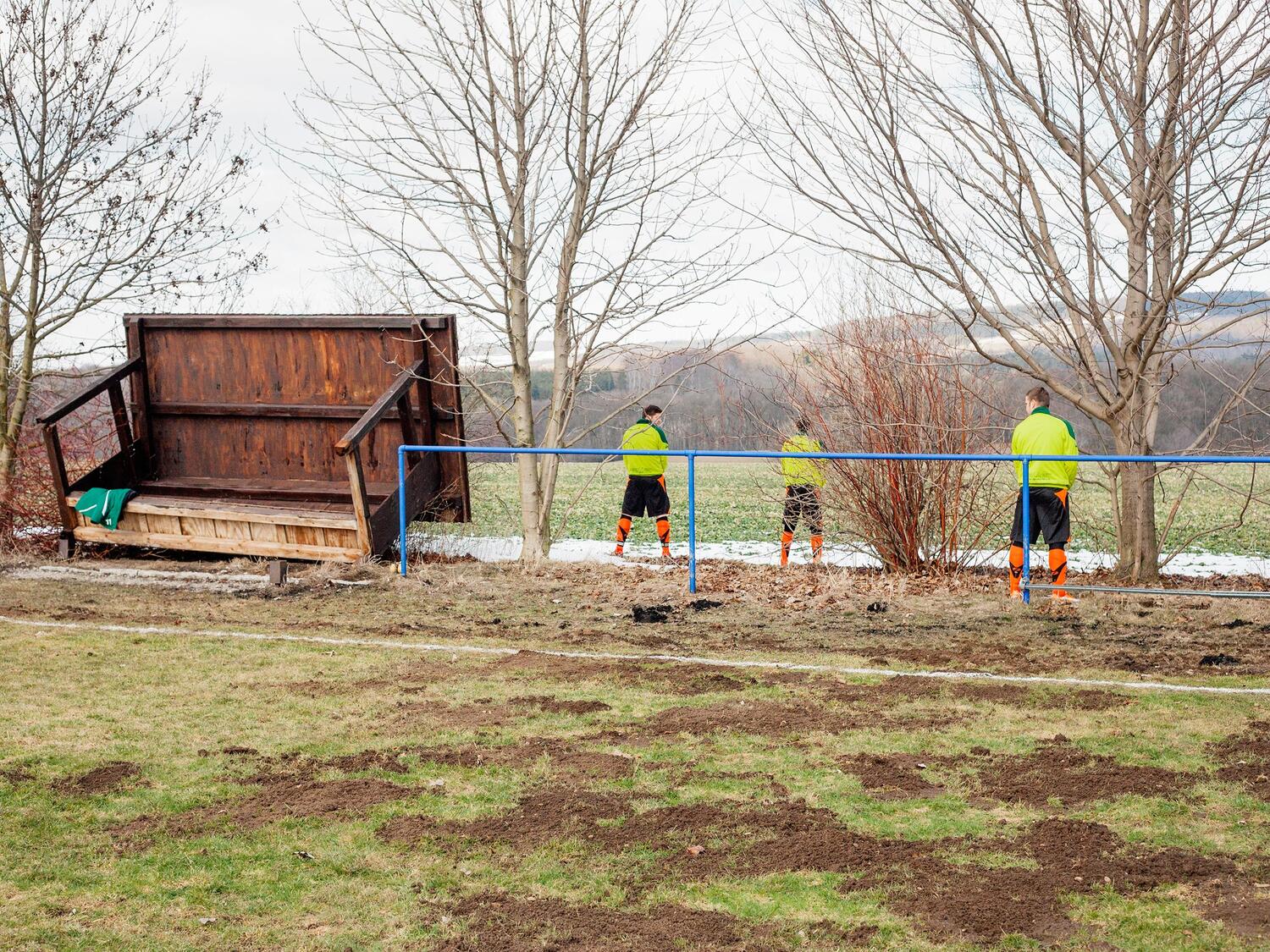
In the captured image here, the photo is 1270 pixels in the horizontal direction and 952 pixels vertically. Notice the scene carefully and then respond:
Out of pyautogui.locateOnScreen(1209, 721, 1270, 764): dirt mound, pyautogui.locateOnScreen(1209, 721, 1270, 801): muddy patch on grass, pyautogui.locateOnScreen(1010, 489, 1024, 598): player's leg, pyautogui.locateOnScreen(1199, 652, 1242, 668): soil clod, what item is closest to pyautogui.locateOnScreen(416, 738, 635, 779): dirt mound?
pyautogui.locateOnScreen(1209, 721, 1270, 801): muddy patch on grass

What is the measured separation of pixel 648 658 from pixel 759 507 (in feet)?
45.2

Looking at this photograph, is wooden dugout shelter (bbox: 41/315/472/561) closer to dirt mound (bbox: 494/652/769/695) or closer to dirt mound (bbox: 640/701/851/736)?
dirt mound (bbox: 494/652/769/695)

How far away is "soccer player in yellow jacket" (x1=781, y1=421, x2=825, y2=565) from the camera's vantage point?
11875 mm

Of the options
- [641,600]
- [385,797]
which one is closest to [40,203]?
[641,600]

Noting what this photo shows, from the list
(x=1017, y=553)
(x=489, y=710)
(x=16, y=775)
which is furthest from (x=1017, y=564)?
(x=16, y=775)

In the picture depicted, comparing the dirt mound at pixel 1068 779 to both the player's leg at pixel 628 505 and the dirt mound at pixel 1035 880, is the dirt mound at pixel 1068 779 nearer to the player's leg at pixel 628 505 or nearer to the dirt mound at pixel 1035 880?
the dirt mound at pixel 1035 880

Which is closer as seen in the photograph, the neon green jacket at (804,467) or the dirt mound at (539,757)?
the dirt mound at (539,757)

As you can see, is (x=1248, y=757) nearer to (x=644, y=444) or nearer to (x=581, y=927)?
(x=581, y=927)

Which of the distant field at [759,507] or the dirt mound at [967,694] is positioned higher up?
the distant field at [759,507]

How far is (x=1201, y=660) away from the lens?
771cm

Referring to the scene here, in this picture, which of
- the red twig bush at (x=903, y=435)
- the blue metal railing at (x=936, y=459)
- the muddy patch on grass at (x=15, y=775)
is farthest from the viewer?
the red twig bush at (x=903, y=435)

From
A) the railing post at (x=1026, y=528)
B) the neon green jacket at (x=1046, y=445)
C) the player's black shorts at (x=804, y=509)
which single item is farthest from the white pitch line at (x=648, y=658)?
the player's black shorts at (x=804, y=509)

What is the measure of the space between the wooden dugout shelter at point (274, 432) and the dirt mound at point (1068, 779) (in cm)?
728

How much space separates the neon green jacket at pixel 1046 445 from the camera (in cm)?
1005
